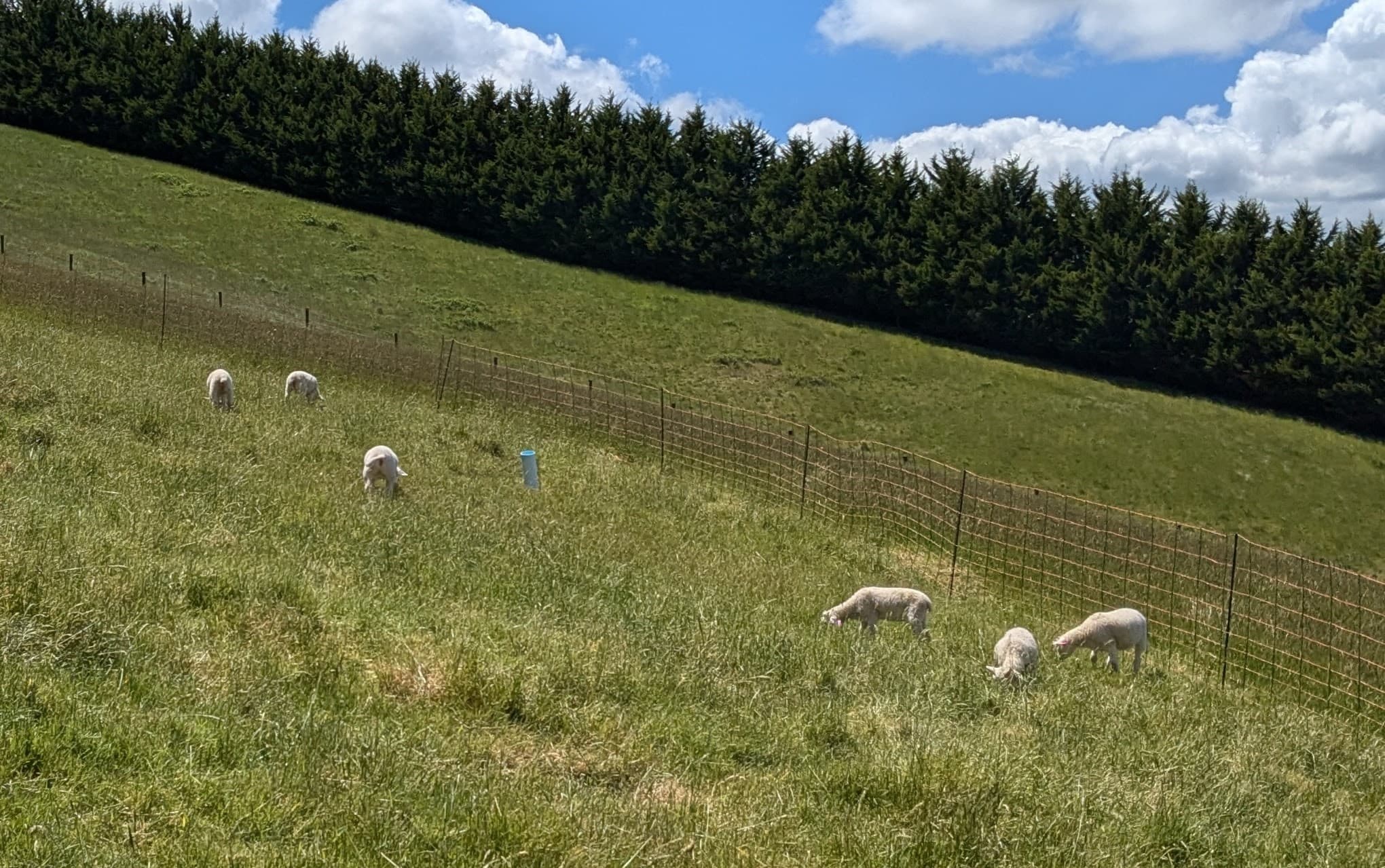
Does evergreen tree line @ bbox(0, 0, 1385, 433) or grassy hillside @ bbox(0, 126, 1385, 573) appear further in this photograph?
evergreen tree line @ bbox(0, 0, 1385, 433)

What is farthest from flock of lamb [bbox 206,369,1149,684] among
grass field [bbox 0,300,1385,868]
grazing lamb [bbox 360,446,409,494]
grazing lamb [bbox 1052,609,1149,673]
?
grazing lamb [bbox 360,446,409,494]

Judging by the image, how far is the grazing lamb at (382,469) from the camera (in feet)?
34.8

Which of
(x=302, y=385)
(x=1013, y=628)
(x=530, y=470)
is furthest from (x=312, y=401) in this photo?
(x=1013, y=628)

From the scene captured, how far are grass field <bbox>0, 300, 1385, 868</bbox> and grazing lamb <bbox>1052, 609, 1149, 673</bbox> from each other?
1.00ft

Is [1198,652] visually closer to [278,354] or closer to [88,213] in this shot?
[278,354]

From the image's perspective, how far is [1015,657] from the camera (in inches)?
294

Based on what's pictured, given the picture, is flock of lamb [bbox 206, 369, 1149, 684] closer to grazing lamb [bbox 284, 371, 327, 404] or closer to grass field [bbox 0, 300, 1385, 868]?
grass field [bbox 0, 300, 1385, 868]

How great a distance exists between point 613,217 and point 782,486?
1127 inches

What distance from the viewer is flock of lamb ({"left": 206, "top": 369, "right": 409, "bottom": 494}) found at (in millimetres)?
10617

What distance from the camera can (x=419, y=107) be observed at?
44.7 m

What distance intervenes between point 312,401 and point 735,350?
71.3 ft

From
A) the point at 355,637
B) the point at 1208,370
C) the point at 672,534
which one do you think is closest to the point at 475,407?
the point at 672,534

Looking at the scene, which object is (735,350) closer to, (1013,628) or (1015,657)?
(1013,628)

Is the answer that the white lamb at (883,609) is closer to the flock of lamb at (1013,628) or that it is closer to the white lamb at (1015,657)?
the flock of lamb at (1013,628)
